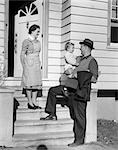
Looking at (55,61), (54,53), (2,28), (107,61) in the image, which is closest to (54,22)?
(54,53)

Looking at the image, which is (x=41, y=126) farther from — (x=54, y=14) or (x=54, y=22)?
(x=54, y=14)

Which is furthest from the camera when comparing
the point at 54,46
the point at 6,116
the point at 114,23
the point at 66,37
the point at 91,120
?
the point at 114,23

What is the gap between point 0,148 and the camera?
224 inches

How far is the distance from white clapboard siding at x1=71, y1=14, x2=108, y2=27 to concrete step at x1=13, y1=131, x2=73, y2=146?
3727 millimetres

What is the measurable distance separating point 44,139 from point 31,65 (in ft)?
5.82

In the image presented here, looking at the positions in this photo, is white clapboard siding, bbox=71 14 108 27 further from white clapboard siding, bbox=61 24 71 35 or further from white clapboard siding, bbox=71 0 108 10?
white clapboard siding, bbox=71 0 108 10

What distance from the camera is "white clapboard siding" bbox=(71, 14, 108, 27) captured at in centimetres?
881

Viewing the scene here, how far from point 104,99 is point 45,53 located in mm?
2484

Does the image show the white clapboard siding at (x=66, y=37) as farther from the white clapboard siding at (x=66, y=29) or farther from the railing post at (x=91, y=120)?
the railing post at (x=91, y=120)

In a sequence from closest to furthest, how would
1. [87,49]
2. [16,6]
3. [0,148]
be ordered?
1. [0,148]
2. [87,49]
3. [16,6]

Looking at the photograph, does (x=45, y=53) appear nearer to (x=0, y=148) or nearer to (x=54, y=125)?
(x=54, y=125)

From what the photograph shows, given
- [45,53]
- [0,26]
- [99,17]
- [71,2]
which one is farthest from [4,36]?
[99,17]

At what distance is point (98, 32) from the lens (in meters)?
9.21

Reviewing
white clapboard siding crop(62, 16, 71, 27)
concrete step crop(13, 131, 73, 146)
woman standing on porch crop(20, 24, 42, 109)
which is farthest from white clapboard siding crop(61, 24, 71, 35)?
concrete step crop(13, 131, 73, 146)
